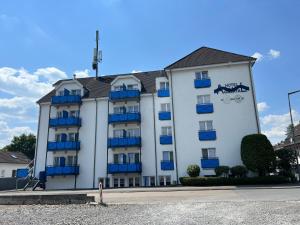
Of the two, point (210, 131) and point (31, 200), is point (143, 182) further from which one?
point (31, 200)

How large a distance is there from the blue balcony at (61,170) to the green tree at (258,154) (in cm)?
2040

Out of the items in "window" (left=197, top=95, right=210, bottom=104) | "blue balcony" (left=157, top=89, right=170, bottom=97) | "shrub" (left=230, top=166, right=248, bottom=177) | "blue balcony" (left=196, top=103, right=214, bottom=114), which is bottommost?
→ "shrub" (left=230, top=166, right=248, bottom=177)

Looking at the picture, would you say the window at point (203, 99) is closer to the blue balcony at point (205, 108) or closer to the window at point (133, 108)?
the blue balcony at point (205, 108)

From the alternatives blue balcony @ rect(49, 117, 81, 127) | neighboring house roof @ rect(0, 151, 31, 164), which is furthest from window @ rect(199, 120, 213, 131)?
neighboring house roof @ rect(0, 151, 31, 164)

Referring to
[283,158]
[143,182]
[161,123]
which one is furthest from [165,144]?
[283,158]

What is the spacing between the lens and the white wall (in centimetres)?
3148

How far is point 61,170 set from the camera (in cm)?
3672

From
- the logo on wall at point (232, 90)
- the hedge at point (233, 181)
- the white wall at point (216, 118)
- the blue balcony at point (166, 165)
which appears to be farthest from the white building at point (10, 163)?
the logo on wall at point (232, 90)

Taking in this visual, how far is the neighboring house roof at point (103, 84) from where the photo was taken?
39766 millimetres

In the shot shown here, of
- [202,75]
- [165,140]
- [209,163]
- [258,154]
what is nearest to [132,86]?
[165,140]

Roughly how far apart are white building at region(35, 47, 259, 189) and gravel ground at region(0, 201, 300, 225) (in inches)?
741

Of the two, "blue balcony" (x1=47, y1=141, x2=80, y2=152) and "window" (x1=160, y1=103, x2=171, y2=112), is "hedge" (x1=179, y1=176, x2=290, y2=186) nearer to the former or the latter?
"window" (x1=160, y1=103, x2=171, y2=112)

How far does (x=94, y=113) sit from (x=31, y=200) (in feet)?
75.3

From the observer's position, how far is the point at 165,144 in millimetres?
35375
